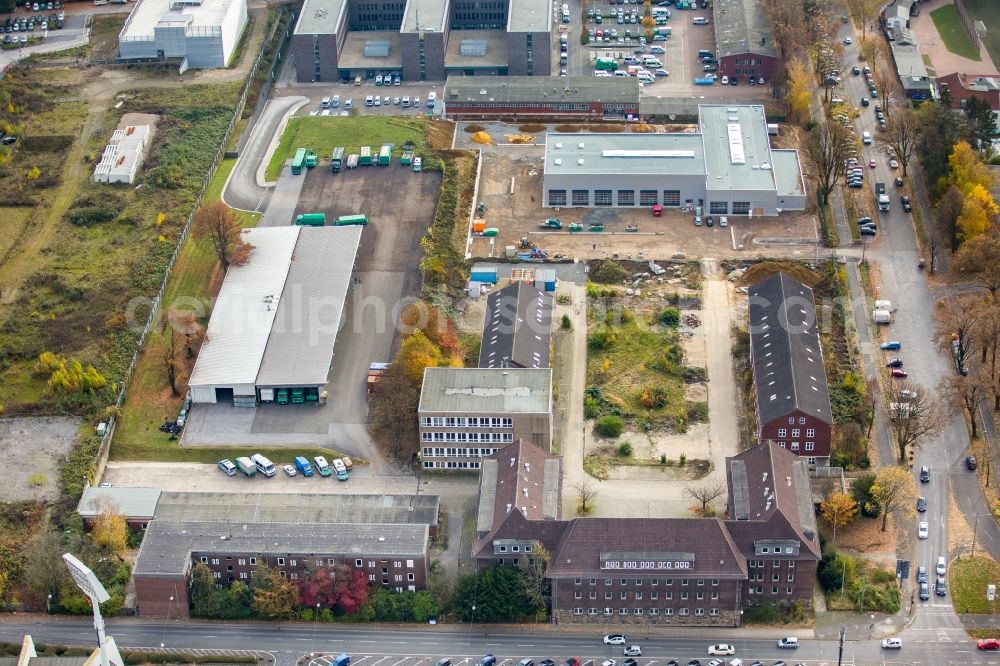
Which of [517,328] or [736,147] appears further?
[736,147]

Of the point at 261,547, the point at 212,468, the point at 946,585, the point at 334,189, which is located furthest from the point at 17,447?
the point at 946,585

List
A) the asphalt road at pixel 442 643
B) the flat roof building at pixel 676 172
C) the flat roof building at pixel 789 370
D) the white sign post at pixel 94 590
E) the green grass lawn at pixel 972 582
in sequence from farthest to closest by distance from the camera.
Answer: the flat roof building at pixel 676 172 < the flat roof building at pixel 789 370 < the green grass lawn at pixel 972 582 < the asphalt road at pixel 442 643 < the white sign post at pixel 94 590

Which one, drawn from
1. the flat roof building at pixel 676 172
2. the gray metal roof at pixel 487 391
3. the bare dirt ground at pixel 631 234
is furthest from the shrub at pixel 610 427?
the flat roof building at pixel 676 172

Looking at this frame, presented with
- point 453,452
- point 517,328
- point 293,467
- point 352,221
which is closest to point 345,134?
point 352,221

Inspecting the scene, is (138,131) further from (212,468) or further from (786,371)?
(786,371)

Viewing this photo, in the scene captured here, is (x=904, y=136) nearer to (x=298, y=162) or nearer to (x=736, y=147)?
(x=736, y=147)

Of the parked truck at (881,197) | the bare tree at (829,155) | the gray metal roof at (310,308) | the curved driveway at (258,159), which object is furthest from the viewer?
the curved driveway at (258,159)

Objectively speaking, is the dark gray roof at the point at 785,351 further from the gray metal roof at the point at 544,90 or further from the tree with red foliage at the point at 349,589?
the gray metal roof at the point at 544,90
